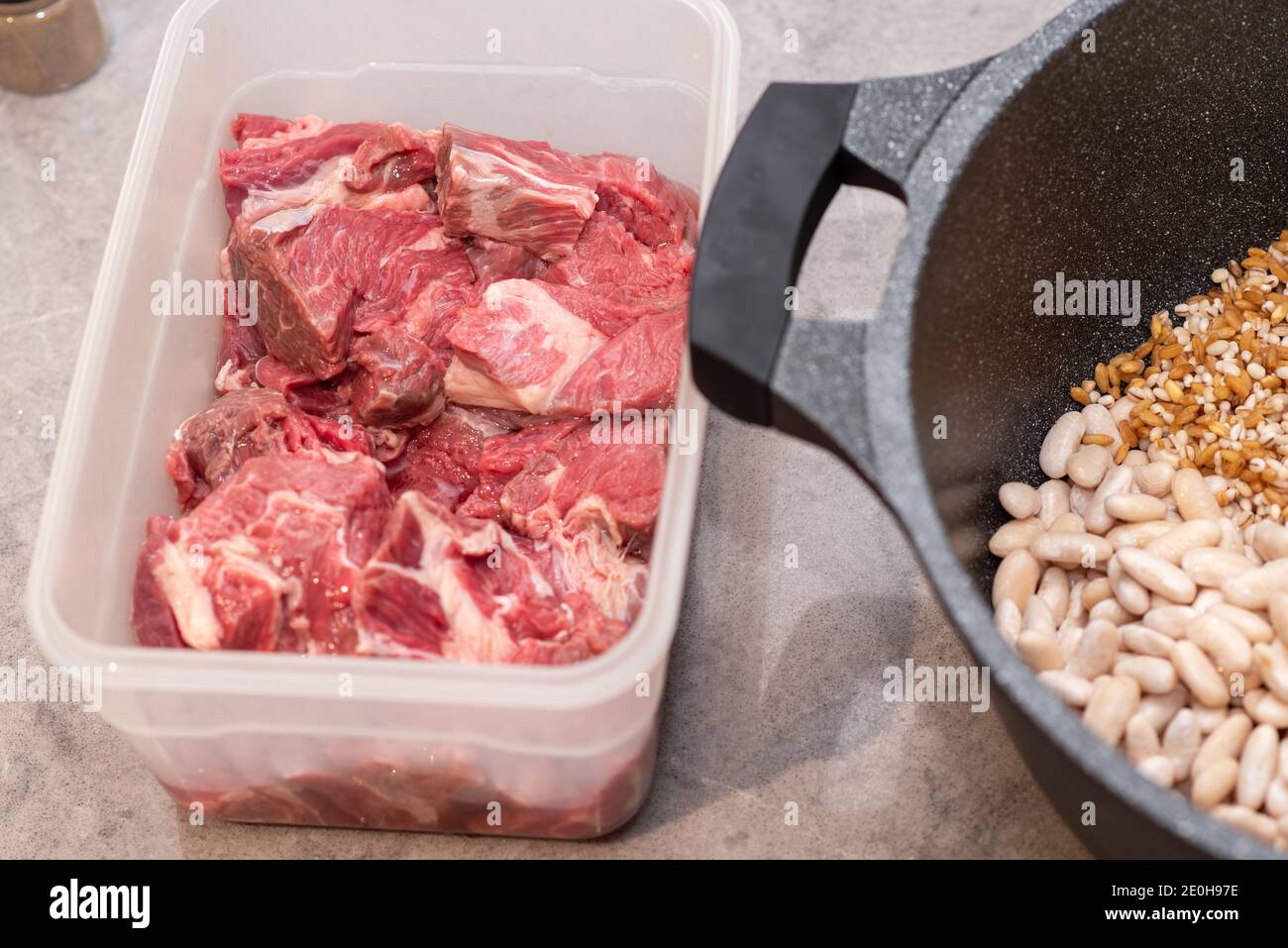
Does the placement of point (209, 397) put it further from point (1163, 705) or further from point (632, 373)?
point (1163, 705)

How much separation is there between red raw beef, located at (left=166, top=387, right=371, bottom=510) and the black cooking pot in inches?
21.0

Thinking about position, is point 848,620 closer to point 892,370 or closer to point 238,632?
point 892,370

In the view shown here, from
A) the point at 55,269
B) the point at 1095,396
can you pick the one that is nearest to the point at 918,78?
the point at 1095,396

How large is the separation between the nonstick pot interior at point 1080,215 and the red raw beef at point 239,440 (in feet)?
2.20

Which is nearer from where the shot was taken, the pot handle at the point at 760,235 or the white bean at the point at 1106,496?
the pot handle at the point at 760,235

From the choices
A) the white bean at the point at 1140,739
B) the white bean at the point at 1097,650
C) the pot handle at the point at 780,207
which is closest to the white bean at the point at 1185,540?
the white bean at the point at 1097,650

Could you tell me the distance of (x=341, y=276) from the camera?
157 centimetres

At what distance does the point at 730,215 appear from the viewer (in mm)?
1159

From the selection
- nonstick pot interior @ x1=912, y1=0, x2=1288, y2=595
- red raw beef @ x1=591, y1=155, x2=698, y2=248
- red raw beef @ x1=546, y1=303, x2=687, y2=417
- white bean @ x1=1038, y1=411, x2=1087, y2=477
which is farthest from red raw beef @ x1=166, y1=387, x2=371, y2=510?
white bean @ x1=1038, y1=411, x2=1087, y2=477

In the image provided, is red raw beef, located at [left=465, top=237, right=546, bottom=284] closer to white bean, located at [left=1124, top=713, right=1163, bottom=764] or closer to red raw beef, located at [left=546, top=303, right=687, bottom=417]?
red raw beef, located at [left=546, top=303, right=687, bottom=417]

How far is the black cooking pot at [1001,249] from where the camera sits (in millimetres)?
1088

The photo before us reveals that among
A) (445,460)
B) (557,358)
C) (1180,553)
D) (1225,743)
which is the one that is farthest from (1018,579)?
(445,460)

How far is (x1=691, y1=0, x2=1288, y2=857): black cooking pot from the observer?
1.09 m

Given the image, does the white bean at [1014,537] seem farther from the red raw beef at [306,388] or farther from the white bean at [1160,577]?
the red raw beef at [306,388]
